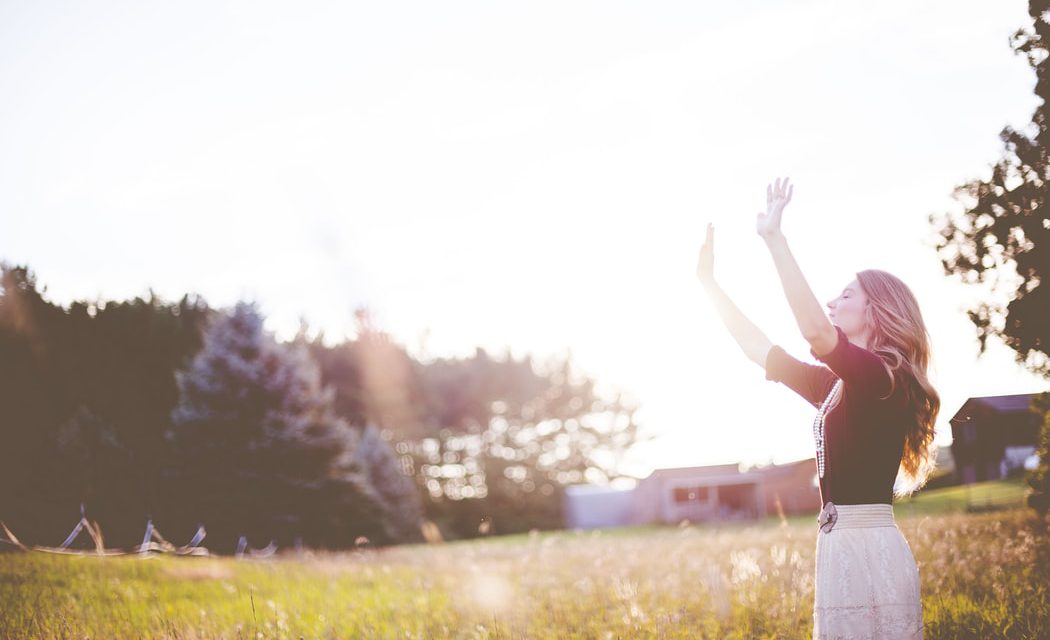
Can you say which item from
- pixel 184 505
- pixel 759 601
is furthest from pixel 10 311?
pixel 759 601

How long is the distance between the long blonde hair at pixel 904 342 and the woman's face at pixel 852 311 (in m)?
0.02

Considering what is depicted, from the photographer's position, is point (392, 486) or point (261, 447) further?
point (392, 486)

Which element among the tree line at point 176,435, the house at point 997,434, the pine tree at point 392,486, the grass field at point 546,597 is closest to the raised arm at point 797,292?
the grass field at point 546,597

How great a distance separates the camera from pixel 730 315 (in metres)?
3.14

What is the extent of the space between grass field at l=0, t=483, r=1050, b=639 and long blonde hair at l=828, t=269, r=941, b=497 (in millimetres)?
3048

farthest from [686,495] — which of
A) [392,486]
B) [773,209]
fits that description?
[773,209]

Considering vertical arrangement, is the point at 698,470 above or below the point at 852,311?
below

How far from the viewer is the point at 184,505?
68.2 ft

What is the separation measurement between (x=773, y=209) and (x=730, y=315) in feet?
2.41

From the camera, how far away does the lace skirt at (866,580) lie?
259cm

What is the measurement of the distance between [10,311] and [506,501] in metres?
37.7

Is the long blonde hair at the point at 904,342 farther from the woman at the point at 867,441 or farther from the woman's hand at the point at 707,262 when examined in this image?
the woman's hand at the point at 707,262

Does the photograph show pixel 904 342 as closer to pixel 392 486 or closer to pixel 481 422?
pixel 392 486

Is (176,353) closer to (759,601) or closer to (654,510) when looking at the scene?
(759,601)
